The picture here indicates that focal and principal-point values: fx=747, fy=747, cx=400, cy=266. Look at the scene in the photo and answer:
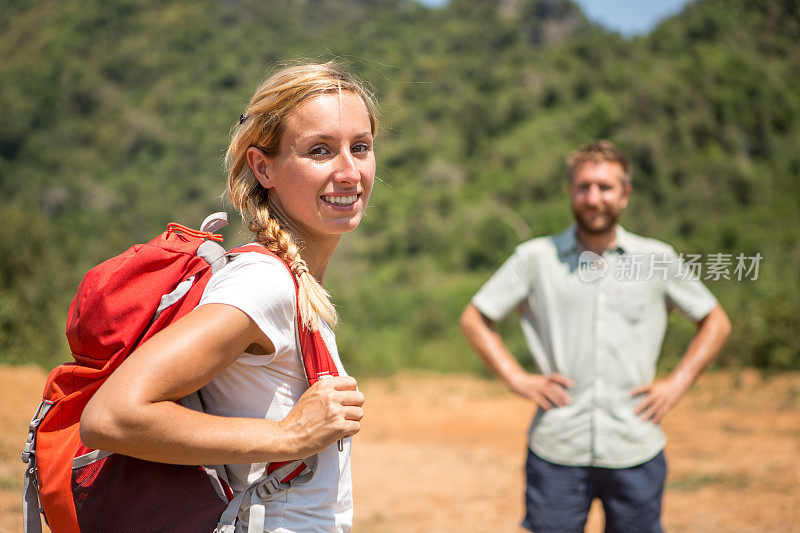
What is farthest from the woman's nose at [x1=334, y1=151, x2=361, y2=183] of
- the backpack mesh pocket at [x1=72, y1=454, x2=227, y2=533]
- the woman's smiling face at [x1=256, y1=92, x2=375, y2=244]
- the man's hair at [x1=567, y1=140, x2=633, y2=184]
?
the man's hair at [x1=567, y1=140, x2=633, y2=184]

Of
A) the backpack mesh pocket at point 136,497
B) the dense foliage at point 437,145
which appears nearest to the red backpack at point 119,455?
the backpack mesh pocket at point 136,497

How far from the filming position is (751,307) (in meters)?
11.9

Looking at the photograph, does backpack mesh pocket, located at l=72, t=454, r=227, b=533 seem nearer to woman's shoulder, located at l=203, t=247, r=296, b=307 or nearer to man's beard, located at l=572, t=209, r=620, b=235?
woman's shoulder, located at l=203, t=247, r=296, b=307

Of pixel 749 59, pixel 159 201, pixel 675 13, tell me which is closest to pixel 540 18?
pixel 675 13

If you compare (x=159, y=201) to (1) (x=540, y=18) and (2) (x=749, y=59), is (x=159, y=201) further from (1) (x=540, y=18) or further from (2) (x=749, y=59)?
(1) (x=540, y=18)

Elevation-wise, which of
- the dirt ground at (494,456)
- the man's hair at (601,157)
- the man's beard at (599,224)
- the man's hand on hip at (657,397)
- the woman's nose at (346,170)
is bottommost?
the dirt ground at (494,456)

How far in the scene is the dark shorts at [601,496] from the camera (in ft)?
9.59

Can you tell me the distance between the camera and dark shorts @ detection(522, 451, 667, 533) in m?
2.92

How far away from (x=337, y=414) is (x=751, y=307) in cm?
1199

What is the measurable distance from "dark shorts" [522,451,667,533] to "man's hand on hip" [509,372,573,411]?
253 millimetres

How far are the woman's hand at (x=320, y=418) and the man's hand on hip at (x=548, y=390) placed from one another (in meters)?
1.92

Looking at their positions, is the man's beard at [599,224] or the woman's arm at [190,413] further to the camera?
the man's beard at [599,224]

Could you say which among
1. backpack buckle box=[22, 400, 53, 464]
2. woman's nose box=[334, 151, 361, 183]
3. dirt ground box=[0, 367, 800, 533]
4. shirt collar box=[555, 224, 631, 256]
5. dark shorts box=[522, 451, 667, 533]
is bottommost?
dirt ground box=[0, 367, 800, 533]

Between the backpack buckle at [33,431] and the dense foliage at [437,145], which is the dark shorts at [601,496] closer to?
the backpack buckle at [33,431]
